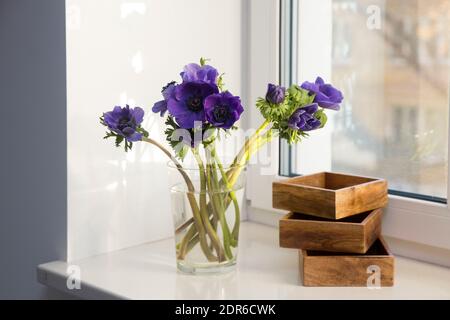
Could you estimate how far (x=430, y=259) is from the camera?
123 cm

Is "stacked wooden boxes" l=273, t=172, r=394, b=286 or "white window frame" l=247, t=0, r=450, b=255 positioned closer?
"stacked wooden boxes" l=273, t=172, r=394, b=286

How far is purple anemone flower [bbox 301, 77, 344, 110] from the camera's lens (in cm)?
109

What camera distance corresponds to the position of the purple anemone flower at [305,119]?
1059mm

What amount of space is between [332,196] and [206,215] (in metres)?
0.20

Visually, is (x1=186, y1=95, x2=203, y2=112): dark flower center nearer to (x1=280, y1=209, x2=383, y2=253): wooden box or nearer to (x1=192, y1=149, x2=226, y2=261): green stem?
(x1=192, y1=149, x2=226, y2=261): green stem

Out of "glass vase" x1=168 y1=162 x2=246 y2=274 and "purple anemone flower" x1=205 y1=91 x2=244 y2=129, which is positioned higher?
"purple anemone flower" x1=205 y1=91 x2=244 y2=129

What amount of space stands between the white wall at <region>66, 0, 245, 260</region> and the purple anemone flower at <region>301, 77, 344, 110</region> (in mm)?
337

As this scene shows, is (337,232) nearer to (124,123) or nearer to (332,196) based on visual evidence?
(332,196)

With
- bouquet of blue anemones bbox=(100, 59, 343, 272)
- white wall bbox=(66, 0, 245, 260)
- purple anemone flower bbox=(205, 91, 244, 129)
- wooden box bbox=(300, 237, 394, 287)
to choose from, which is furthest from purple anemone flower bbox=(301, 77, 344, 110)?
white wall bbox=(66, 0, 245, 260)

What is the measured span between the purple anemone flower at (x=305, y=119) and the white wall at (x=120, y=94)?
341 millimetres

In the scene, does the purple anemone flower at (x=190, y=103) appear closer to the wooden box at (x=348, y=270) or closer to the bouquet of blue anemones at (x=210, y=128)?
the bouquet of blue anemones at (x=210, y=128)
